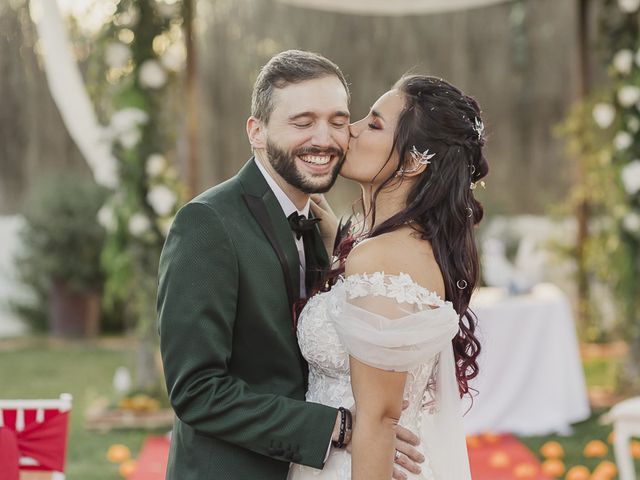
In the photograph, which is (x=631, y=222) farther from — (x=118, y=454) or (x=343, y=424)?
(x=343, y=424)

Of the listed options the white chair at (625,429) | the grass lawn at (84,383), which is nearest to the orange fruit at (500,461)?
the grass lawn at (84,383)

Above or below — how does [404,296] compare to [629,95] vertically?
below

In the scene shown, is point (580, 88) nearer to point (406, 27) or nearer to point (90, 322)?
point (406, 27)

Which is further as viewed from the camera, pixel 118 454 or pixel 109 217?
pixel 109 217

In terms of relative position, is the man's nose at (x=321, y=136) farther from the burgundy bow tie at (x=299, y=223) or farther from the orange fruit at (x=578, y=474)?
the orange fruit at (x=578, y=474)

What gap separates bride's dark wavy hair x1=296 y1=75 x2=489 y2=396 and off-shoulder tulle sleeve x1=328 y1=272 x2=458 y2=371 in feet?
0.47

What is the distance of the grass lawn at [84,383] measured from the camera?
547cm

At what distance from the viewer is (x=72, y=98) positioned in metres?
6.53

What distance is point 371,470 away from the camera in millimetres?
2207

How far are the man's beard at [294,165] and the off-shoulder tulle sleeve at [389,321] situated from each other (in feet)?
0.95

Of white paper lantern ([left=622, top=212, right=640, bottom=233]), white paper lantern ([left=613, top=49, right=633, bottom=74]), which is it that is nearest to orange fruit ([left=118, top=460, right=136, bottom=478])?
white paper lantern ([left=622, top=212, right=640, bottom=233])

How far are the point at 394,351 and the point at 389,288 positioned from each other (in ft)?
0.48

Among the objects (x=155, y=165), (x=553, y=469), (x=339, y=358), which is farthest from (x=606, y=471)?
(x=155, y=165)

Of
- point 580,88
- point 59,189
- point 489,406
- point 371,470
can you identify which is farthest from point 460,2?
point 371,470
